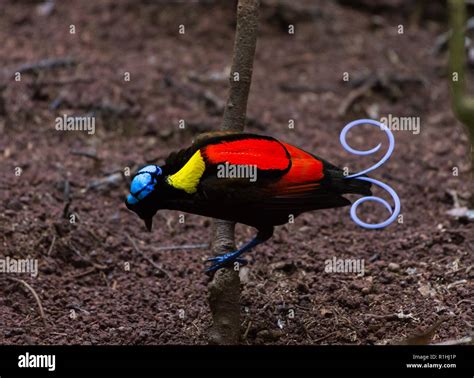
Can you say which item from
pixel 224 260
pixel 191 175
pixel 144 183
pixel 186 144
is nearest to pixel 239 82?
pixel 191 175

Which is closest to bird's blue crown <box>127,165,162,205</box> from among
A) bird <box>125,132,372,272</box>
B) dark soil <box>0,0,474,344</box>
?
bird <box>125,132,372,272</box>

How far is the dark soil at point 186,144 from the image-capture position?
4.00m

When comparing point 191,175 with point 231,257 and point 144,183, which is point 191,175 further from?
point 231,257

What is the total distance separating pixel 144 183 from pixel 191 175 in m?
0.20

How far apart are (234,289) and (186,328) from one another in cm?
35

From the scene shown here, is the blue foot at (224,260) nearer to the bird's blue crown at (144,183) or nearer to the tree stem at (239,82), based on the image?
the tree stem at (239,82)

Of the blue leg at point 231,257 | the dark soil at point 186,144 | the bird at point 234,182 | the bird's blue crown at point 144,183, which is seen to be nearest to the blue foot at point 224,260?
the blue leg at point 231,257

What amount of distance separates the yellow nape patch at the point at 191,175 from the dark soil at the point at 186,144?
753 millimetres
